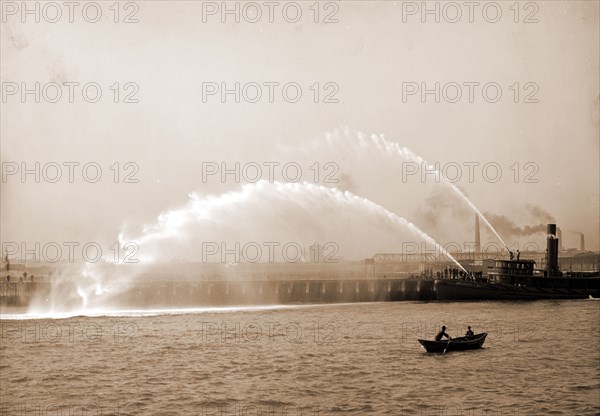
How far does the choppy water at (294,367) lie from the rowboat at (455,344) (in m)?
0.72

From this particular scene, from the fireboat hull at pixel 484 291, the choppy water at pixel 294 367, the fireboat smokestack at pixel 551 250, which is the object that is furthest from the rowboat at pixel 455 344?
the fireboat smokestack at pixel 551 250

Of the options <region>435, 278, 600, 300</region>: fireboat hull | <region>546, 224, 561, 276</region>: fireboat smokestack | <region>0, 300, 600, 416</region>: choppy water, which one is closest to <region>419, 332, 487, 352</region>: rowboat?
<region>0, 300, 600, 416</region>: choppy water

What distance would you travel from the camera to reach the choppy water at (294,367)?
39781 millimetres

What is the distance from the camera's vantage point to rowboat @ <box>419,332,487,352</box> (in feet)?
184

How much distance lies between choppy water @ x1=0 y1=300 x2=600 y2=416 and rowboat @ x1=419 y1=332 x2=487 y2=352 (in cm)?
72

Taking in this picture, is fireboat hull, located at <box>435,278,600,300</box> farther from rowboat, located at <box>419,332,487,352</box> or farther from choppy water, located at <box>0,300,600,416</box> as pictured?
rowboat, located at <box>419,332,487,352</box>

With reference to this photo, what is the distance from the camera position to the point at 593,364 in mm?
52875

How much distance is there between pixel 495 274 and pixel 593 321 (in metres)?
36.3

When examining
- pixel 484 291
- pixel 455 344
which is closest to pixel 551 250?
pixel 484 291

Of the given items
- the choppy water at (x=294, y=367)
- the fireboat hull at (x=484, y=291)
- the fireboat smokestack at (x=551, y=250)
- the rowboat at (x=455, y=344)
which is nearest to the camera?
the choppy water at (x=294, y=367)

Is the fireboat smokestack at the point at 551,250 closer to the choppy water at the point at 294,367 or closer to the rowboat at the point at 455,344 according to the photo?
the choppy water at the point at 294,367

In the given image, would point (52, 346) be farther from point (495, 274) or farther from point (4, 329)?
point (495, 274)

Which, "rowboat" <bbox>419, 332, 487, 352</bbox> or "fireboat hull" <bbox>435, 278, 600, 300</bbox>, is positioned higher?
"fireboat hull" <bbox>435, 278, 600, 300</bbox>

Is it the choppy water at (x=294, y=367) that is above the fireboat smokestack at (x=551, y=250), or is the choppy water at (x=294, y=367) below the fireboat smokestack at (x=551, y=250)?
below
